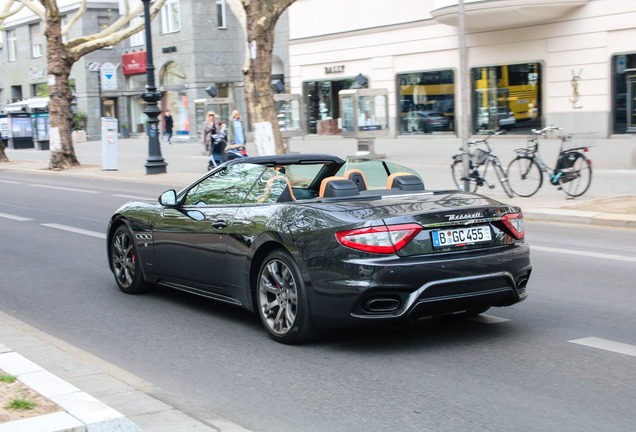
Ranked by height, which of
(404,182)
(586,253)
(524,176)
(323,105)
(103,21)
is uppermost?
(103,21)

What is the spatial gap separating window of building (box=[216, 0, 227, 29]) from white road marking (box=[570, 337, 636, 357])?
137 feet

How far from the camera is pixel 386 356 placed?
5480mm

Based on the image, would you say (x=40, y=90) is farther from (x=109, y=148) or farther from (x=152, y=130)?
(x=152, y=130)

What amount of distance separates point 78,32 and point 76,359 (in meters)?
49.7

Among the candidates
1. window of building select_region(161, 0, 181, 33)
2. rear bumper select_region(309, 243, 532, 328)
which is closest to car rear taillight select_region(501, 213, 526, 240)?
rear bumper select_region(309, 243, 532, 328)

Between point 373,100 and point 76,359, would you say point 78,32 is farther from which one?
point 76,359

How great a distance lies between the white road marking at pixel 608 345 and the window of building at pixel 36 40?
57554 mm

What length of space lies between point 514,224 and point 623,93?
22374 millimetres

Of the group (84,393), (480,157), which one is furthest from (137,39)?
(84,393)

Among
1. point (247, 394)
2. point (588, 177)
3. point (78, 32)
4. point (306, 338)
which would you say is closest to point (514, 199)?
point (588, 177)

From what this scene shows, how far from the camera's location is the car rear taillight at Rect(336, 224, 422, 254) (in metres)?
5.26

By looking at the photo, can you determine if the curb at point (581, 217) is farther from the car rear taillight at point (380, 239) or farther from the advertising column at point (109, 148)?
the advertising column at point (109, 148)

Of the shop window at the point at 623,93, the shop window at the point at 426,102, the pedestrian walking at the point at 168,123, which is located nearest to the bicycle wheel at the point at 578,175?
the shop window at the point at 623,93

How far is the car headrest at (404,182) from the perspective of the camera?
646 cm
